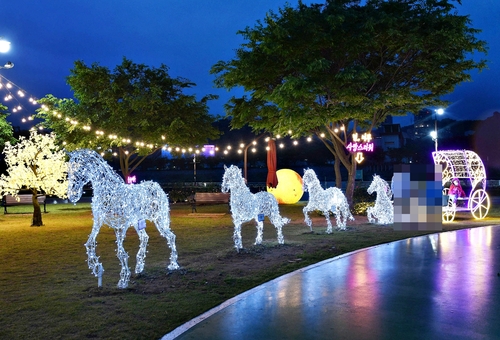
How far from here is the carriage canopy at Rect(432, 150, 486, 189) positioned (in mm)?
16344

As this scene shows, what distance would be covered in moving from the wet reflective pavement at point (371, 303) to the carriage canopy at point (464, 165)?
7745mm

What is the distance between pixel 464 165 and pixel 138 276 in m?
13.5

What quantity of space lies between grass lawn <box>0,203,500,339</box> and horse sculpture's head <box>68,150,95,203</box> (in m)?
1.63

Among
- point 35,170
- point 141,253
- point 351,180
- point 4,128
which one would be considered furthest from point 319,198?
point 4,128

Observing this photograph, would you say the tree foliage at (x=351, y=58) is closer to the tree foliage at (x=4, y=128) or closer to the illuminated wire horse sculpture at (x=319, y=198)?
the illuminated wire horse sculpture at (x=319, y=198)

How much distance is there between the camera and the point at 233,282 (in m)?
7.48

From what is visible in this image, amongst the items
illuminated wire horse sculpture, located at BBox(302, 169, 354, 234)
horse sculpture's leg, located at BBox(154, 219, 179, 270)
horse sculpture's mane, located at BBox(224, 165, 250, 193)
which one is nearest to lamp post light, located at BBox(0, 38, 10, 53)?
horse sculpture's leg, located at BBox(154, 219, 179, 270)

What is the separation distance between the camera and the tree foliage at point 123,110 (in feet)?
73.6

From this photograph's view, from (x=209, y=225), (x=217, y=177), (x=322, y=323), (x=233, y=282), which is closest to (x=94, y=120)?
(x=209, y=225)

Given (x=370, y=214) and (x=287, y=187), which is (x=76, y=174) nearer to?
(x=370, y=214)

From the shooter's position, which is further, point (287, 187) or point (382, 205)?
point (287, 187)

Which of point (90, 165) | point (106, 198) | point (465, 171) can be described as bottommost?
point (106, 198)

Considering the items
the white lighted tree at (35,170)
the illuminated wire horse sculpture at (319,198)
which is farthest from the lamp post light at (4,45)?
the illuminated wire horse sculpture at (319,198)

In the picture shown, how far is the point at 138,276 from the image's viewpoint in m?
7.95
